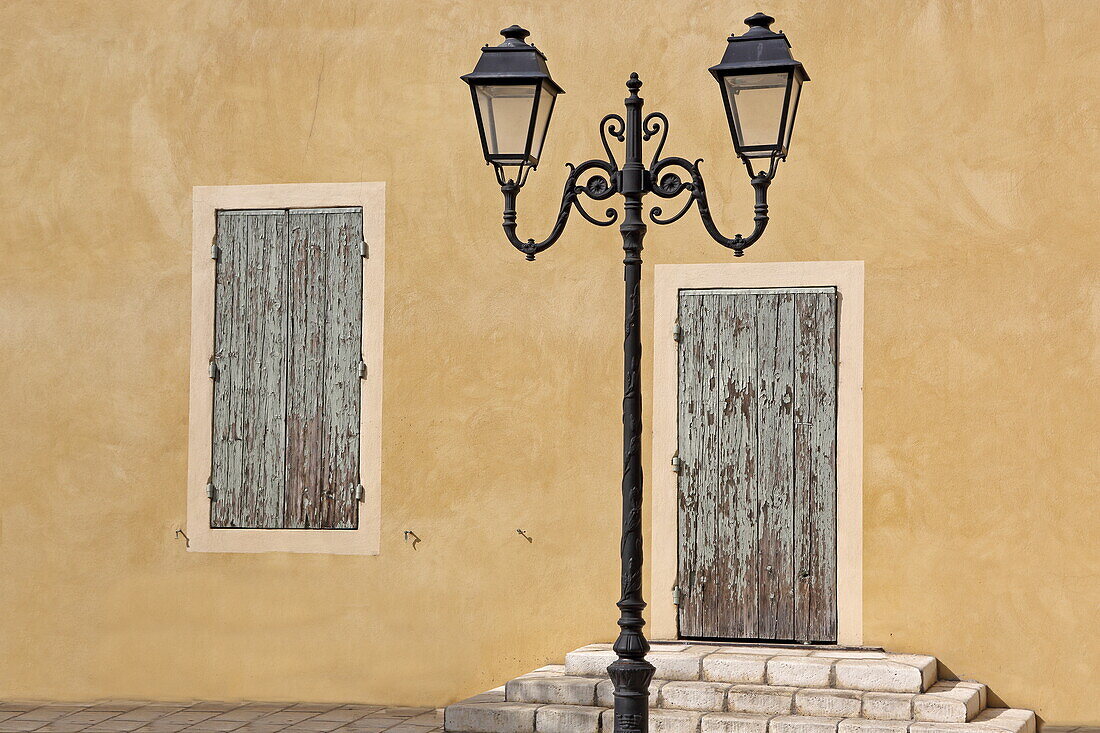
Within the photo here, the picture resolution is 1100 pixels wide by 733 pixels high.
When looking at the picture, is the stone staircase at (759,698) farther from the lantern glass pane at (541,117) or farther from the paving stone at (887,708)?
the lantern glass pane at (541,117)

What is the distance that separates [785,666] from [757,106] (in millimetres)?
3544

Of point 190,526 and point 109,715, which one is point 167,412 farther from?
point 109,715

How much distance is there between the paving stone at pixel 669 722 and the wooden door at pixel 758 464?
3.39 feet

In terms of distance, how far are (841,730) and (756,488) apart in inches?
67.6

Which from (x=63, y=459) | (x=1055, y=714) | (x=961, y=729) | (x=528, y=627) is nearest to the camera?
(x=961, y=729)

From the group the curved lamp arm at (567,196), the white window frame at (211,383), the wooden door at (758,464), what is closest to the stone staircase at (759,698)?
the wooden door at (758,464)

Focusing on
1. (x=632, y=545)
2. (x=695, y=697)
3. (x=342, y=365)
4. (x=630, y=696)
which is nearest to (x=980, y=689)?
(x=695, y=697)

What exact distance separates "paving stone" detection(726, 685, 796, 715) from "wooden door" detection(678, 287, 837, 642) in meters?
0.83

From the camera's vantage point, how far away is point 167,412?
30.0 ft

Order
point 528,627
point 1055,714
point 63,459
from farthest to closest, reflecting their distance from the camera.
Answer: point 63,459, point 528,627, point 1055,714

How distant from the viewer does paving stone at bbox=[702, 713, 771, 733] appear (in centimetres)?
720

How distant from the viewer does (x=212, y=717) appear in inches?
335

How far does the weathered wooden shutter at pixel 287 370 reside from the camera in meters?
8.95

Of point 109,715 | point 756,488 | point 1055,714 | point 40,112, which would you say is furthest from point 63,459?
point 1055,714
